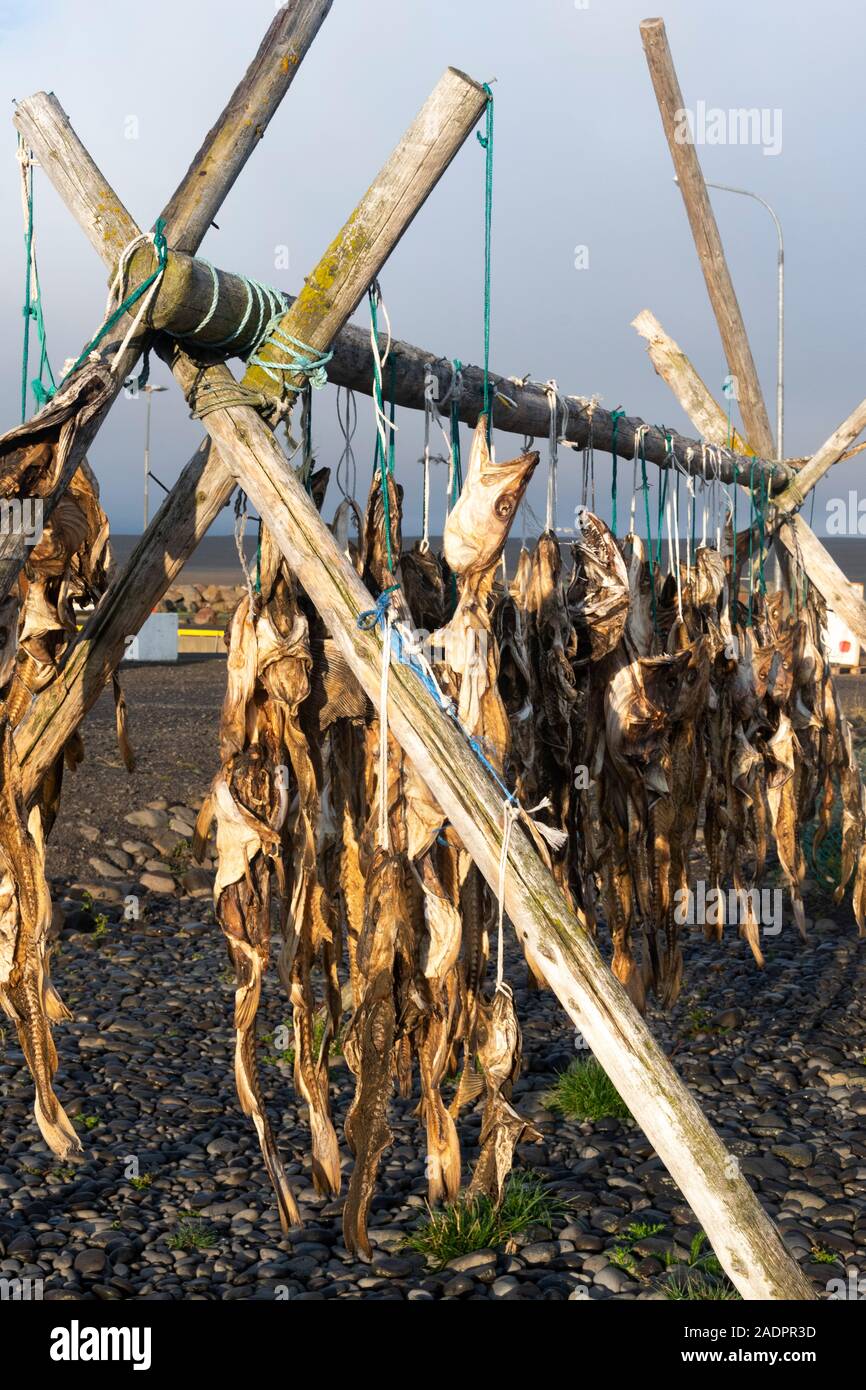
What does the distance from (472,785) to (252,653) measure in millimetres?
695

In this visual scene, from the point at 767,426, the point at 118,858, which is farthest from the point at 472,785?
the point at 118,858

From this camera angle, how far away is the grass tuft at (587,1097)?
17.0ft

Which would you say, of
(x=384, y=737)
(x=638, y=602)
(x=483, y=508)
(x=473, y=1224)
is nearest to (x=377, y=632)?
(x=384, y=737)

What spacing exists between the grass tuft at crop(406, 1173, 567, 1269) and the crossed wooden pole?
1430 mm

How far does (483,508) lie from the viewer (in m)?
2.96

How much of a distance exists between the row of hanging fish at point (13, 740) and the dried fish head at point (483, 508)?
2.75ft

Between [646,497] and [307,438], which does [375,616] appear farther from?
[646,497]

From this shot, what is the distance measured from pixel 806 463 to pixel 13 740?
4756 millimetres

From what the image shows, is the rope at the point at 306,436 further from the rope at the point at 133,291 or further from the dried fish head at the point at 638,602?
the dried fish head at the point at 638,602

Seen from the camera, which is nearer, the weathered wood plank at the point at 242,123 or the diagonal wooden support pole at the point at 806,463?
the weathered wood plank at the point at 242,123

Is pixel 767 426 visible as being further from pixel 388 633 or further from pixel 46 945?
pixel 46 945

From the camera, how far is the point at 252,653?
10.1 feet

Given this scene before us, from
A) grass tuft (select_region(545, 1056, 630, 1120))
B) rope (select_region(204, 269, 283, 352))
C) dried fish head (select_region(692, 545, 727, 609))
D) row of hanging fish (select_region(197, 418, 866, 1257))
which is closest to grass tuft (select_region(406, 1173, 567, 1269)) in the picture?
row of hanging fish (select_region(197, 418, 866, 1257))

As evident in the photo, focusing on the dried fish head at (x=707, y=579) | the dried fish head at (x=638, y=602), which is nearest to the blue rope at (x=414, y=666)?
the dried fish head at (x=638, y=602)
